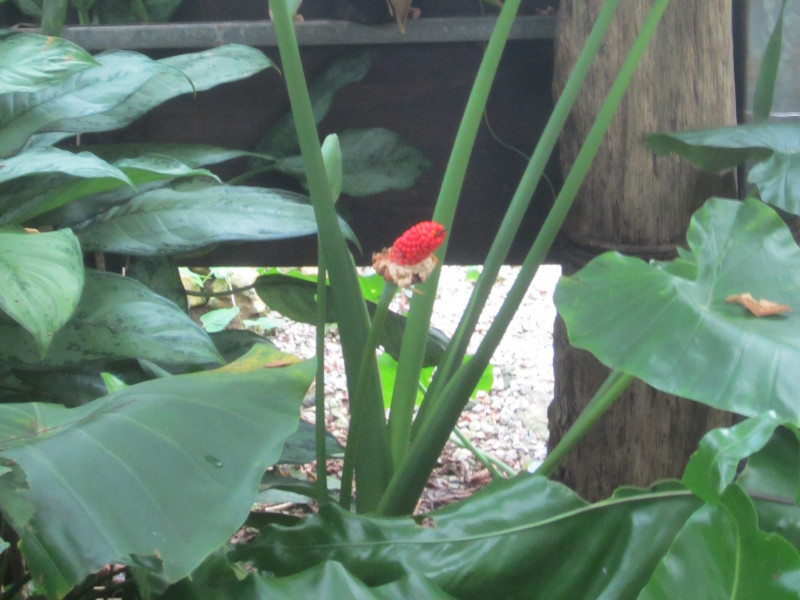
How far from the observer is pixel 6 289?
0.54 meters

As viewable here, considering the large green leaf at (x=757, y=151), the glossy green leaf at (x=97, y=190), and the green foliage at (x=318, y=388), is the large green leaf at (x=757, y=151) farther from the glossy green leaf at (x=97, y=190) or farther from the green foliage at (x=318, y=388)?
the glossy green leaf at (x=97, y=190)

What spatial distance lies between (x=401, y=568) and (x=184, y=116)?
0.88 metres

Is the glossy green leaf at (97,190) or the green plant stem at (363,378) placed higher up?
the glossy green leaf at (97,190)

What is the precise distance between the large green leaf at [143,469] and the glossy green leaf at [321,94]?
659 millimetres

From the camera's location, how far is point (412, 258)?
17.1 inches

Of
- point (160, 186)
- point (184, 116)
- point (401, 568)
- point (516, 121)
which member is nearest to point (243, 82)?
point (184, 116)

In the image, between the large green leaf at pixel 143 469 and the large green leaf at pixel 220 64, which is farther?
the large green leaf at pixel 220 64

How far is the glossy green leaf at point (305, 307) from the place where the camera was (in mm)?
949

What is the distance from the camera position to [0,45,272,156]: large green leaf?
78cm

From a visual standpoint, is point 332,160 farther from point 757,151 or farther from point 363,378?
point 757,151

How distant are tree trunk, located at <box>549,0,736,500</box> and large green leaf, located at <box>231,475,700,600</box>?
42cm

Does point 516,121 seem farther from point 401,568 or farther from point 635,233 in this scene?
point 401,568

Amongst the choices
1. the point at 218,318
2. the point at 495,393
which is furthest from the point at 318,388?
the point at 218,318

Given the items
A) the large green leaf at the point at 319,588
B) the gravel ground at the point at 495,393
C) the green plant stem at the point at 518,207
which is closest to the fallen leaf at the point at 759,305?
the green plant stem at the point at 518,207
